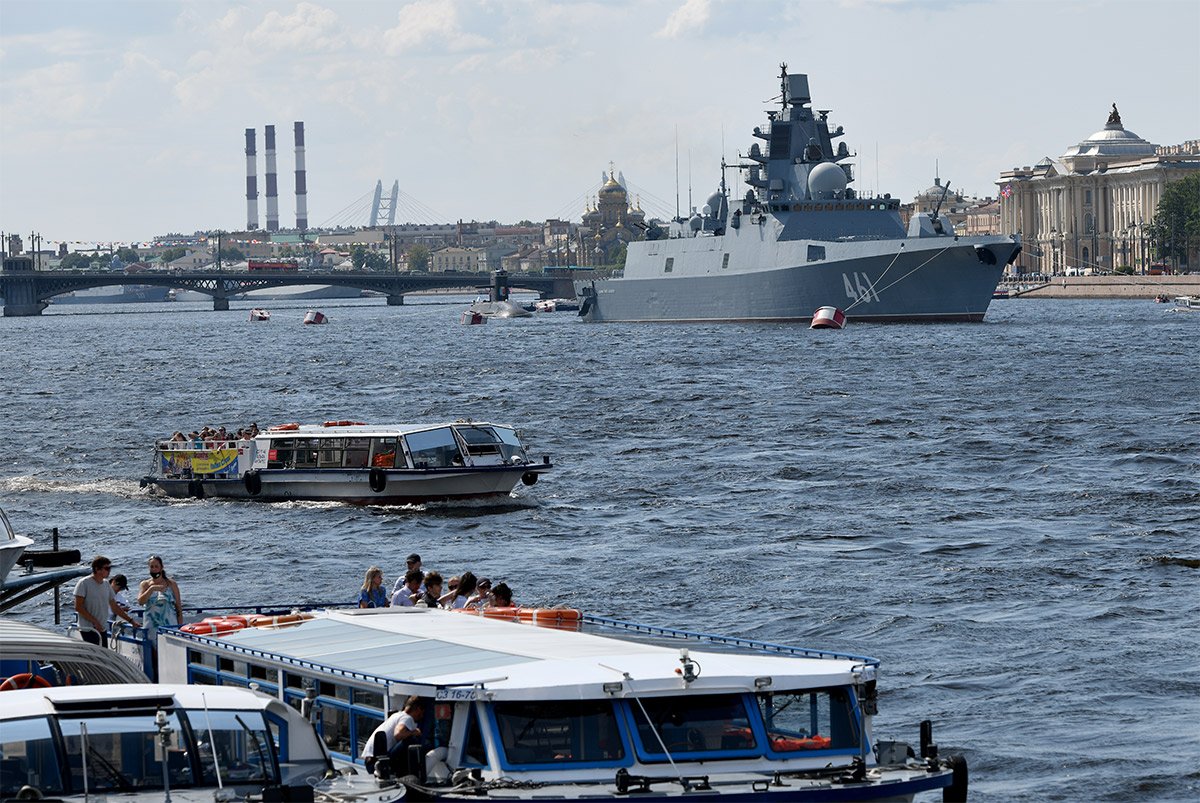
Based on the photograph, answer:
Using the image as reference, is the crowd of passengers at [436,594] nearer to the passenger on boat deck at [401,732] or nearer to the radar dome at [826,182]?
the passenger on boat deck at [401,732]

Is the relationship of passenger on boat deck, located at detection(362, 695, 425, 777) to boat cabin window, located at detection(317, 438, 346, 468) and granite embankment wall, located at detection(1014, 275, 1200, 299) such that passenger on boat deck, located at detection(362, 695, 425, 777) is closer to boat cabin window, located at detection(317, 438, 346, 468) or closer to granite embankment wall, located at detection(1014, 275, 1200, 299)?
boat cabin window, located at detection(317, 438, 346, 468)

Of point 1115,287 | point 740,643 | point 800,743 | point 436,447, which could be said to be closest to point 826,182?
point 1115,287

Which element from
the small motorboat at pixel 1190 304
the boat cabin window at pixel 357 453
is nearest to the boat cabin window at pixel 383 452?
the boat cabin window at pixel 357 453

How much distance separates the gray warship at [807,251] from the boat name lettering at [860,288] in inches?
3.1

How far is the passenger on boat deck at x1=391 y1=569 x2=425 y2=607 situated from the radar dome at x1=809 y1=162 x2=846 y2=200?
96.3 m

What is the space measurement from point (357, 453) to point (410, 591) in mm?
19584

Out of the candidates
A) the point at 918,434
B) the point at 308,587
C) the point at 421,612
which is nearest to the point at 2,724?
the point at 421,612

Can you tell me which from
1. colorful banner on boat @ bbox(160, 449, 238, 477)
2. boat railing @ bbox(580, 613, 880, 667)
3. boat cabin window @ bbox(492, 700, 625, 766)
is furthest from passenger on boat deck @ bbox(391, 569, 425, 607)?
colorful banner on boat @ bbox(160, 449, 238, 477)

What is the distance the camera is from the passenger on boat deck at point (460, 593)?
63.0 ft

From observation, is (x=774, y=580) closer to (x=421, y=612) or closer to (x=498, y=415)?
(x=421, y=612)

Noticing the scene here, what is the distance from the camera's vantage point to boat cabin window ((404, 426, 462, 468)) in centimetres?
3906

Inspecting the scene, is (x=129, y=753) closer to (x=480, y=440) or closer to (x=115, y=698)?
(x=115, y=698)

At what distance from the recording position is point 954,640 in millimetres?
24375

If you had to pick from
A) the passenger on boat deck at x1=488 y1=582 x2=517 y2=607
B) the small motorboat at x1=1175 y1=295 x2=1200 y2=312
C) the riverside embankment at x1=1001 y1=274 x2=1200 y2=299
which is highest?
the riverside embankment at x1=1001 y1=274 x2=1200 y2=299
